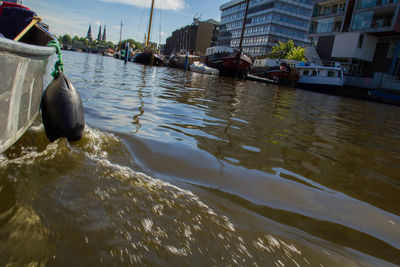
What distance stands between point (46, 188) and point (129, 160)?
876 millimetres

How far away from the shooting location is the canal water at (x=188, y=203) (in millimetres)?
1423

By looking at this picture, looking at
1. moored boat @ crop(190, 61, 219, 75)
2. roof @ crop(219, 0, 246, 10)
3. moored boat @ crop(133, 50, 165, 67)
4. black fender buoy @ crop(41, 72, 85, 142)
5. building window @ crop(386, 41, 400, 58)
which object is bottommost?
black fender buoy @ crop(41, 72, 85, 142)

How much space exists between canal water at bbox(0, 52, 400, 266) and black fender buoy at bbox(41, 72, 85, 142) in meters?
0.14

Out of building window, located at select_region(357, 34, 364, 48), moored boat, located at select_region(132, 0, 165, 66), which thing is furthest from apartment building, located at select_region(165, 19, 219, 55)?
building window, located at select_region(357, 34, 364, 48)

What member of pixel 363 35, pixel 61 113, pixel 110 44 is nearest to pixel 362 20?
pixel 363 35

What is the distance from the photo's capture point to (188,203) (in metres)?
1.96

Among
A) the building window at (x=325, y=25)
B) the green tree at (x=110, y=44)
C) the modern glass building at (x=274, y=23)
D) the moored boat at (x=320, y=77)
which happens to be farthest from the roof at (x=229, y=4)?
the green tree at (x=110, y=44)

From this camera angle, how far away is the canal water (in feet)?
4.67

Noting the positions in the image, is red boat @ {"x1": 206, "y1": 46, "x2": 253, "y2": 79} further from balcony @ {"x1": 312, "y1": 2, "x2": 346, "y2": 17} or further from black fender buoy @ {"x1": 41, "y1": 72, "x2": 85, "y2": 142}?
black fender buoy @ {"x1": 41, "y1": 72, "x2": 85, "y2": 142}

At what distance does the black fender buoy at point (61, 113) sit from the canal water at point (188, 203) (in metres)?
0.14

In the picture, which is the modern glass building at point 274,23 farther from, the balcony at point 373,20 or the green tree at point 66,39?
the green tree at point 66,39

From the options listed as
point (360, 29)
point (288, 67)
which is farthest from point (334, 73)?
point (360, 29)

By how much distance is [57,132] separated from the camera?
2.76m

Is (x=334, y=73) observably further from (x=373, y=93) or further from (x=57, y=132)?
(x=57, y=132)
